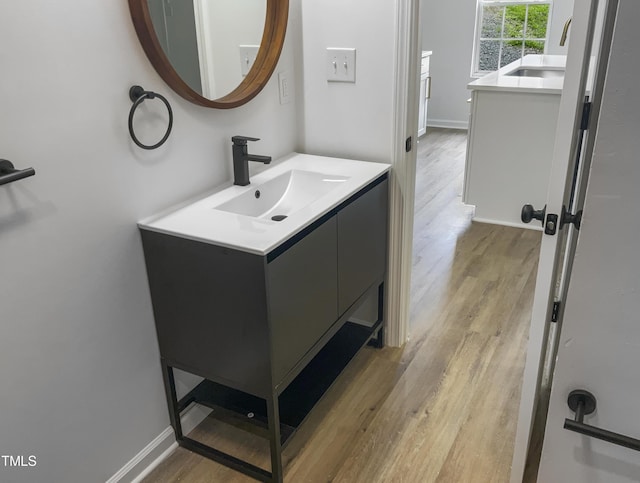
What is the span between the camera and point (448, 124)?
6664 millimetres

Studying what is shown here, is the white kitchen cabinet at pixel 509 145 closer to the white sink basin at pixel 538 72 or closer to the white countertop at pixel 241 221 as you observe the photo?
the white sink basin at pixel 538 72

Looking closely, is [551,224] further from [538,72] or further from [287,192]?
[538,72]

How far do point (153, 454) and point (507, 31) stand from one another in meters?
5.82

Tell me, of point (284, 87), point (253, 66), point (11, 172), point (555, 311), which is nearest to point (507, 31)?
point (284, 87)

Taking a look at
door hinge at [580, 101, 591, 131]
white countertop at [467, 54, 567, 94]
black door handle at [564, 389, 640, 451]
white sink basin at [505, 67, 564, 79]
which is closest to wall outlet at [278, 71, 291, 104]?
door hinge at [580, 101, 591, 131]

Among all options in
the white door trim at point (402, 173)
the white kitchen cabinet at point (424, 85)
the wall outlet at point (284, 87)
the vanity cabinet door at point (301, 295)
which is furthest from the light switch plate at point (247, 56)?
the white kitchen cabinet at point (424, 85)

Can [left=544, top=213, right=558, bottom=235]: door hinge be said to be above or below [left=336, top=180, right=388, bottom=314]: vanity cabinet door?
above

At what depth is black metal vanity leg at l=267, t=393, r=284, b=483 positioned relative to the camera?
1.66 meters

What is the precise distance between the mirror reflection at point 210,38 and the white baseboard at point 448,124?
4951mm

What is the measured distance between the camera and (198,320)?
167 cm

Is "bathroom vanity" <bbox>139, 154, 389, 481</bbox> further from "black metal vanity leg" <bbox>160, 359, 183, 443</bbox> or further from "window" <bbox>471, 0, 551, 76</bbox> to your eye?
"window" <bbox>471, 0, 551, 76</bbox>

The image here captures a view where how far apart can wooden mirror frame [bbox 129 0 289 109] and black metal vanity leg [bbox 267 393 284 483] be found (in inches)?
37.1

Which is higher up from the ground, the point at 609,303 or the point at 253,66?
the point at 253,66

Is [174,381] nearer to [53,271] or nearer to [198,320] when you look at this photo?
[198,320]
